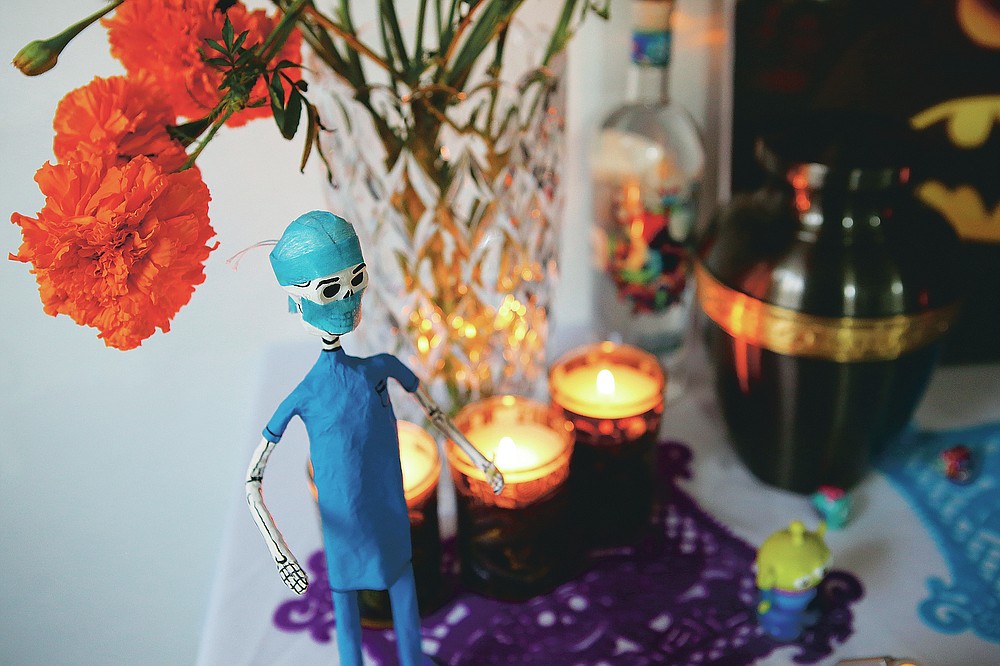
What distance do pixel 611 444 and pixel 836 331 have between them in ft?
0.52

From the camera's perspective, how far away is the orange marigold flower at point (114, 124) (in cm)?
36

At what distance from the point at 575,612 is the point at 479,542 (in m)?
0.07

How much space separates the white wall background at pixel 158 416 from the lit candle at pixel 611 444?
220 millimetres

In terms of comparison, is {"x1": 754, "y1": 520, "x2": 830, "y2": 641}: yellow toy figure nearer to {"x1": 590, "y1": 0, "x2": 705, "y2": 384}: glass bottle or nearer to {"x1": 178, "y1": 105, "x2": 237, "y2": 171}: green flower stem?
A: {"x1": 590, "y1": 0, "x2": 705, "y2": 384}: glass bottle

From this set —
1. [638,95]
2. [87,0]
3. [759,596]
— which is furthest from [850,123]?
[87,0]

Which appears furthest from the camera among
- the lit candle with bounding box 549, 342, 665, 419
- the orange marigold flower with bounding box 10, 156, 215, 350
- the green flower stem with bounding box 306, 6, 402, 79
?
the lit candle with bounding box 549, 342, 665, 419

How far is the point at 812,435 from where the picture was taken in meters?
0.58

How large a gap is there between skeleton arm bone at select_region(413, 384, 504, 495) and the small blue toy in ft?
0.81

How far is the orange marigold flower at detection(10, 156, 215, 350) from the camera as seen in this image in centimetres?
33

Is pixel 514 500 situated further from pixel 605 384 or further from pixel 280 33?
pixel 280 33

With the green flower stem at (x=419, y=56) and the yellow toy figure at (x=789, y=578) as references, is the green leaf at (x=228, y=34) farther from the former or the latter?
the yellow toy figure at (x=789, y=578)

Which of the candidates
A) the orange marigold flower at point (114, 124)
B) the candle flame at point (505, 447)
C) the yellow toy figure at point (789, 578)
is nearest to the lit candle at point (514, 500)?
the candle flame at point (505, 447)

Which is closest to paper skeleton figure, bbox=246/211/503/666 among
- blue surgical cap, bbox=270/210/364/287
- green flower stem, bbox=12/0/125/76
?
blue surgical cap, bbox=270/210/364/287

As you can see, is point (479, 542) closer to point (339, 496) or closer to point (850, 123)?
point (339, 496)
